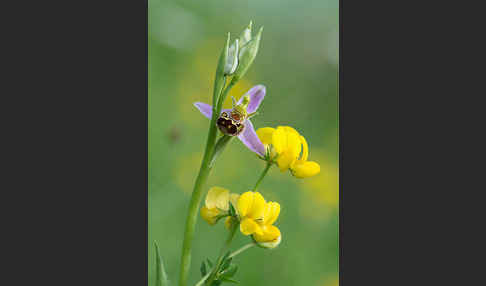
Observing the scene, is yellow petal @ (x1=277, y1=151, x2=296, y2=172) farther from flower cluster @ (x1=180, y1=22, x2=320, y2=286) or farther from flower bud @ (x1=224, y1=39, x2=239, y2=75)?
flower bud @ (x1=224, y1=39, x2=239, y2=75)

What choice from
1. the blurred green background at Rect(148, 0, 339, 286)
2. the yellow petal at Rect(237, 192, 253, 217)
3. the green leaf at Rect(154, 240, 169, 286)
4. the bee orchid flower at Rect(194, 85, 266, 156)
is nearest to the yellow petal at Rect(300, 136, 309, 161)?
the bee orchid flower at Rect(194, 85, 266, 156)

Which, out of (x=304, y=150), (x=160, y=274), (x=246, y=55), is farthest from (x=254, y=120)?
(x=160, y=274)

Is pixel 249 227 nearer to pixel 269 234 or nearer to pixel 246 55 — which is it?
pixel 269 234

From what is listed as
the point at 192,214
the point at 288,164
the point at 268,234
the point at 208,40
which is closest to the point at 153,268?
the point at 192,214

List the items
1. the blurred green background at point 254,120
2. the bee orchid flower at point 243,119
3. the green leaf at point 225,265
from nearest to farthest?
the bee orchid flower at point 243,119, the green leaf at point 225,265, the blurred green background at point 254,120

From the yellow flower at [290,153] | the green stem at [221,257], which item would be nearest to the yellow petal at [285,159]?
the yellow flower at [290,153]

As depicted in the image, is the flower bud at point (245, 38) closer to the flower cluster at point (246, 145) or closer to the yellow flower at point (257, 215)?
the flower cluster at point (246, 145)
